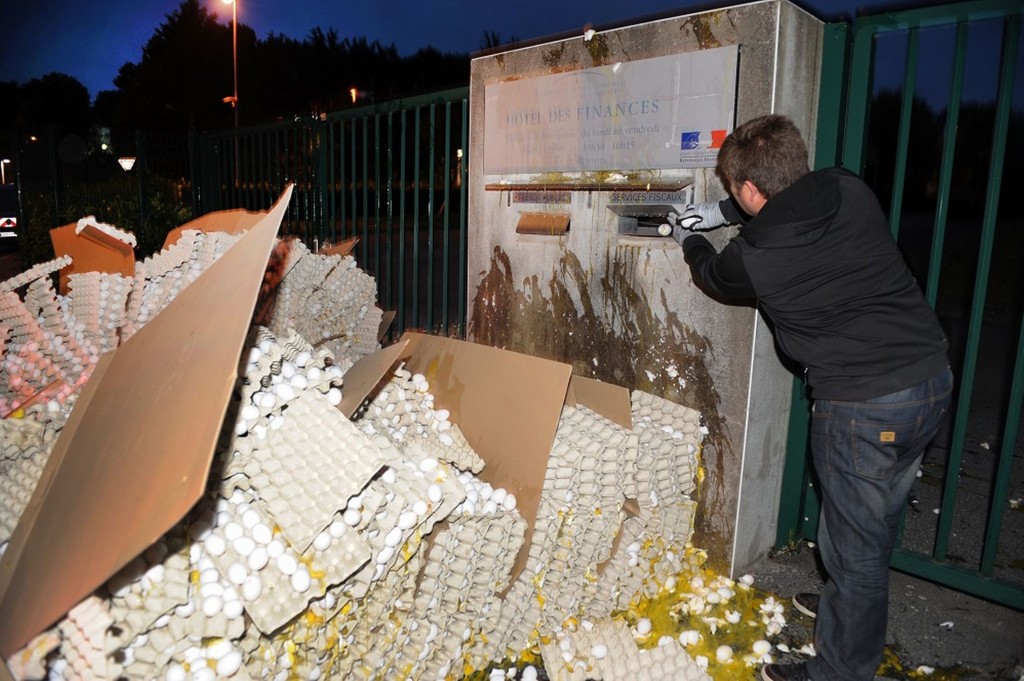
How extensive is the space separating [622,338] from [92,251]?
3.11 meters

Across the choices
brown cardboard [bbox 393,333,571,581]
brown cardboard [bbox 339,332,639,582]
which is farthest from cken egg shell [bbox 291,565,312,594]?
brown cardboard [bbox 393,333,571,581]

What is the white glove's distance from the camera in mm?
3084

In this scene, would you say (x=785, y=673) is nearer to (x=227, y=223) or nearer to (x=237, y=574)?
(x=237, y=574)

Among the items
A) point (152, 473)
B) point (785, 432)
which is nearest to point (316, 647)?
point (152, 473)

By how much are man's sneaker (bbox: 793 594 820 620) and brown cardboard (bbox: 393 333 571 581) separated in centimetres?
139

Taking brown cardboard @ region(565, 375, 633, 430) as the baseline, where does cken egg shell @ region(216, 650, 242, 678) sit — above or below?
below

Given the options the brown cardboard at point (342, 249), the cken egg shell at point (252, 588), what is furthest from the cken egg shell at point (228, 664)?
the brown cardboard at point (342, 249)

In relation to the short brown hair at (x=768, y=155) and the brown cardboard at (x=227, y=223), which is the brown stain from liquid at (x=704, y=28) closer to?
the short brown hair at (x=768, y=155)

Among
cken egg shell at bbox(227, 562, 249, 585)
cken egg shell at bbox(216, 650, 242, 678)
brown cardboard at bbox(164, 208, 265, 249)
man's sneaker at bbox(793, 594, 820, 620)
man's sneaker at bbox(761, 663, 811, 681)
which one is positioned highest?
brown cardboard at bbox(164, 208, 265, 249)

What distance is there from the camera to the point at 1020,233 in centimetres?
1747

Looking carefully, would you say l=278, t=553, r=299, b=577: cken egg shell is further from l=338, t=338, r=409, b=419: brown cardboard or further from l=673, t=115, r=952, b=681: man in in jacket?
l=673, t=115, r=952, b=681: man in in jacket

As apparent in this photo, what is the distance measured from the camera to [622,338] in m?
3.62

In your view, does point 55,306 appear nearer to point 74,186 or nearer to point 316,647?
point 316,647

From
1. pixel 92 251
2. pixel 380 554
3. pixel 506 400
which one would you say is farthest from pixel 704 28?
pixel 92 251
